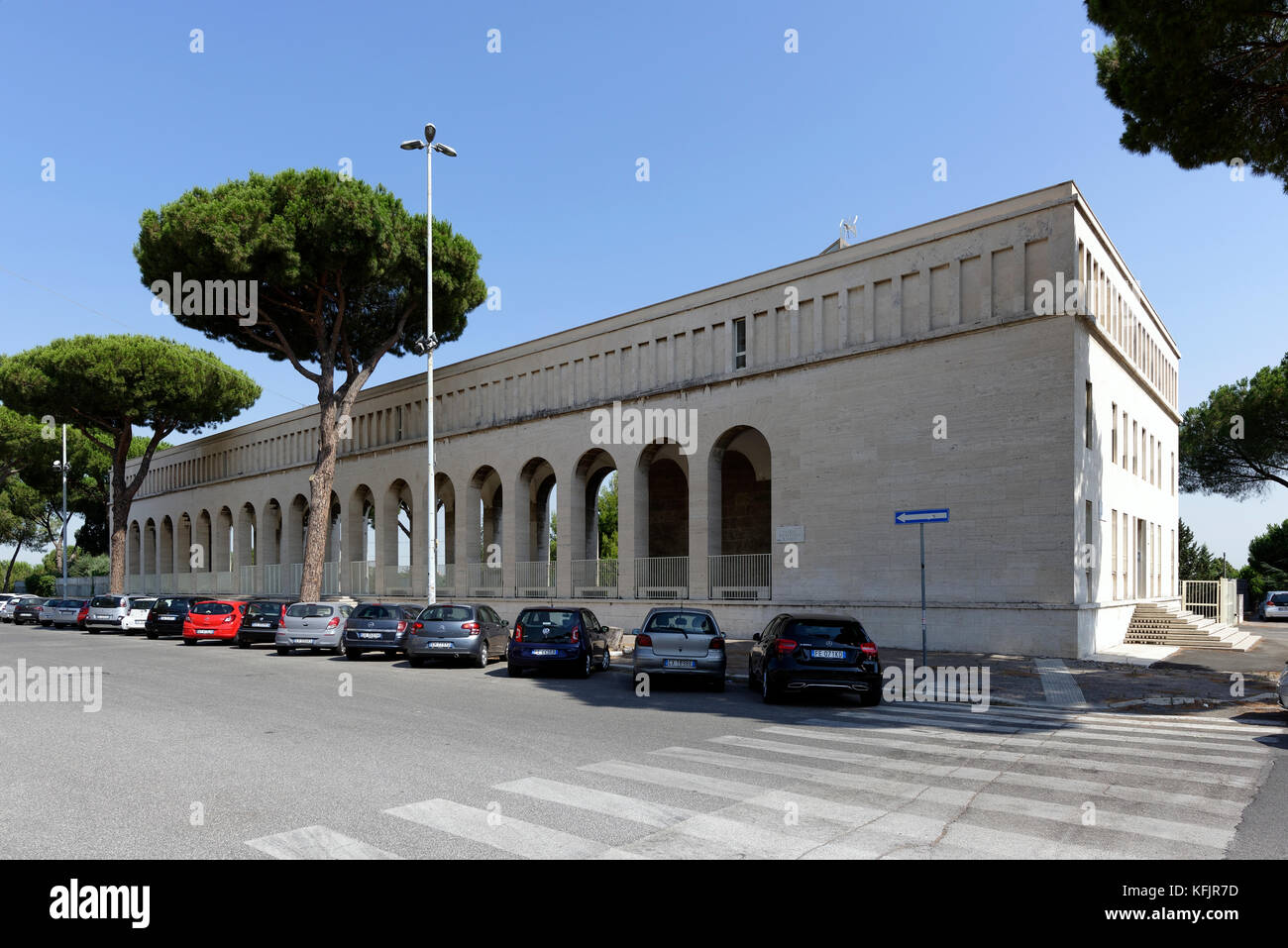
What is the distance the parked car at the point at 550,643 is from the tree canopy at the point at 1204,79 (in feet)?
45.6

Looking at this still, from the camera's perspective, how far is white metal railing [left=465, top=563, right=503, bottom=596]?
35688mm

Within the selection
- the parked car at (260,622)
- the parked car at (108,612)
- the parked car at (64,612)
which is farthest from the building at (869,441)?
the parked car at (64,612)

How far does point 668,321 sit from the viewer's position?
29578 mm

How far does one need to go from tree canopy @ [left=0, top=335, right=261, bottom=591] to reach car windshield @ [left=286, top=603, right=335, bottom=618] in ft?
90.0

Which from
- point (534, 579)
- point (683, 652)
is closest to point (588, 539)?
point (534, 579)

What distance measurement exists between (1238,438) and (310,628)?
43035 millimetres

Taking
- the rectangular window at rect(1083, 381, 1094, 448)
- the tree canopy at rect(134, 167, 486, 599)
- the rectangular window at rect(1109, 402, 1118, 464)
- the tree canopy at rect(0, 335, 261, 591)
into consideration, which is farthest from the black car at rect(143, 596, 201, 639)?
the rectangular window at rect(1109, 402, 1118, 464)

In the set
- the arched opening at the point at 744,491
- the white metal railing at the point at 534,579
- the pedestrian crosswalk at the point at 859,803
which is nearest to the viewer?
the pedestrian crosswalk at the point at 859,803

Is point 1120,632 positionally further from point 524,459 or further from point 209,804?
point 209,804

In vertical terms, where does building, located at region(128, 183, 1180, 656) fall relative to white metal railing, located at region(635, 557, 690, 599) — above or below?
above

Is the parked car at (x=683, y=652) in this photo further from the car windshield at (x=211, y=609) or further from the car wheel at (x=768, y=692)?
the car windshield at (x=211, y=609)

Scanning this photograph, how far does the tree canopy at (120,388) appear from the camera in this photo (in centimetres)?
4500

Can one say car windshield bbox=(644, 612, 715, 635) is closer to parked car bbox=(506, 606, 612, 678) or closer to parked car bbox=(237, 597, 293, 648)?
parked car bbox=(506, 606, 612, 678)
